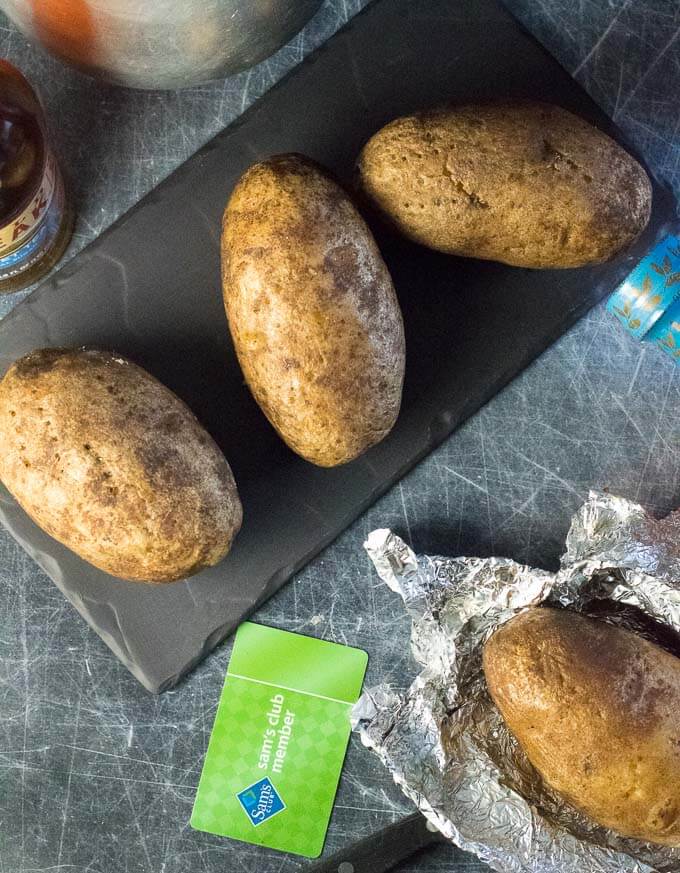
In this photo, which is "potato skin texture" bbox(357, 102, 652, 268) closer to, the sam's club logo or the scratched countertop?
the scratched countertop

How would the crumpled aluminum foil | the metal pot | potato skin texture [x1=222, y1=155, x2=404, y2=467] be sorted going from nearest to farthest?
1. the metal pot
2. potato skin texture [x1=222, y1=155, x2=404, y2=467]
3. the crumpled aluminum foil

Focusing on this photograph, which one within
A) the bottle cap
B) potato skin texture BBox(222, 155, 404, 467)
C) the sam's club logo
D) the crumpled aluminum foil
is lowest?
the sam's club logo

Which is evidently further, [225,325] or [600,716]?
[225,325]

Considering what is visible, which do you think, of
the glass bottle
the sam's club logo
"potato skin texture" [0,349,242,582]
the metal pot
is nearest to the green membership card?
the sam's club logo

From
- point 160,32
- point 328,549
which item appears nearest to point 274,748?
point 328,549

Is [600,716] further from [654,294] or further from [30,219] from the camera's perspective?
[30,219]

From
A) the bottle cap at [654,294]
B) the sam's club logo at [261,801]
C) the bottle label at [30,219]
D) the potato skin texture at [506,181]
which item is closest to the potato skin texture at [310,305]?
the potato skin texture at [506,181]

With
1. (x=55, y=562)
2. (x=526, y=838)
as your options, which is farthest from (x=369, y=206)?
(x=526, y=838)

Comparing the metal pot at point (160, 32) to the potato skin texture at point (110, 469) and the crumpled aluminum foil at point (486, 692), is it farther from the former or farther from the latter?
the crumpled aluminum foil at point (486, 692)
